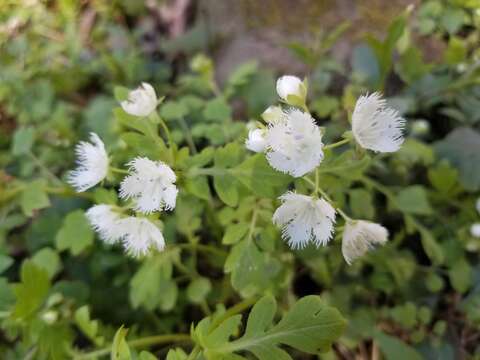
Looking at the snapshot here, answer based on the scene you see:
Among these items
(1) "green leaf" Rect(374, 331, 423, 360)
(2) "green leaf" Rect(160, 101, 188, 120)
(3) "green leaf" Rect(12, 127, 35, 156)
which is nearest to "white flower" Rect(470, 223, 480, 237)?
(1) "green leaf" Rect(374, 331, 423, 360)

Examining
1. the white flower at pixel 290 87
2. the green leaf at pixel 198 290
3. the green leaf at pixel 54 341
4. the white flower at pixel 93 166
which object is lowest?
the green leaf at pixel 198 290

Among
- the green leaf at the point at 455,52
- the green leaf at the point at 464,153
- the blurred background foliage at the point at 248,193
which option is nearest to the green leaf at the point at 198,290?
the blurred background foliage at the point at 248,193

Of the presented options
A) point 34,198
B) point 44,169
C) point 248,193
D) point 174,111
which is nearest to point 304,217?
point 248,193

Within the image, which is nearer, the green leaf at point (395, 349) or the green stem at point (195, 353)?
the green stem at point (195, 353)

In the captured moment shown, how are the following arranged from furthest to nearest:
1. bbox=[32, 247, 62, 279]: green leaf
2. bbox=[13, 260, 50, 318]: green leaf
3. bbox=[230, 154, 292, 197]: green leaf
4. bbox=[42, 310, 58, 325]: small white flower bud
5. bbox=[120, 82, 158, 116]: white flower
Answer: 1. bbox=[32, 247, 62, 279]: green leaf
2. bbox=[42, 310, 58, 325]: small white flower bud
3. bbox=[13, 260, 50, 318]: green leaf
4. bbox=[120, 82, 158, 116]: white flower
5. bbox=[230, 154, 292, 197]: green leaf

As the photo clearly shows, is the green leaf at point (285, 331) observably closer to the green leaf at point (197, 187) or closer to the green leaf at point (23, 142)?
the green leaf at point (197, 187)

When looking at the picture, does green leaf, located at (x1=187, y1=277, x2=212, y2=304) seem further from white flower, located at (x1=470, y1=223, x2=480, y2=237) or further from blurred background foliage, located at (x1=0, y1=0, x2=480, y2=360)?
white flower, located at (x1=470, y1=223, x2=480, y2=237)
